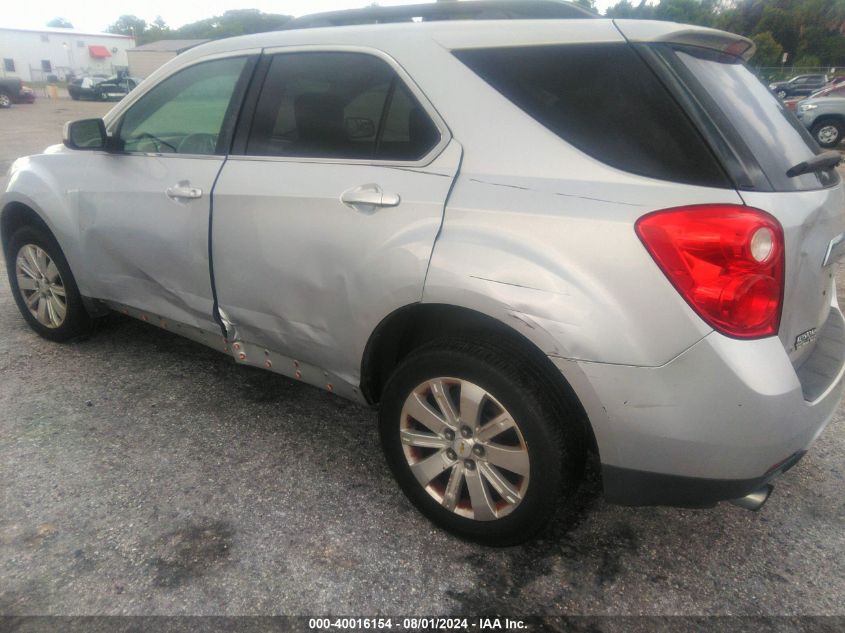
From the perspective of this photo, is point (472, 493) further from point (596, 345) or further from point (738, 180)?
point (738, 180)

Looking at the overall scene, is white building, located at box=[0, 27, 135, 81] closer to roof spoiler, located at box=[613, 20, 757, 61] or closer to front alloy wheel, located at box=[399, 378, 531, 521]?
front alloy wheel, located at box=[399, 378, 531, 521]

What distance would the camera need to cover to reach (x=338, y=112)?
8.25 feet

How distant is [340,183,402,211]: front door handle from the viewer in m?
2.21

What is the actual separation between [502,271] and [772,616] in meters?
1.37

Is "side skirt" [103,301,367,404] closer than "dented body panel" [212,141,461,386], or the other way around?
"dented body panel" [212,141,461,386]

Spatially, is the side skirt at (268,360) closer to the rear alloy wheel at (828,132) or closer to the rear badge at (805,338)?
the rear badge at (805,338)

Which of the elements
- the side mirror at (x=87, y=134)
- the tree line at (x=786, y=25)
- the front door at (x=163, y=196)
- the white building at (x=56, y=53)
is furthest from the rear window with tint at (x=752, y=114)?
the white building at (x=56, y=53)

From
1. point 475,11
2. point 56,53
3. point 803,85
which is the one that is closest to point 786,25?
point 803,85

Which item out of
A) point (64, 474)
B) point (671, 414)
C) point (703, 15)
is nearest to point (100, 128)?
point (64, 474)

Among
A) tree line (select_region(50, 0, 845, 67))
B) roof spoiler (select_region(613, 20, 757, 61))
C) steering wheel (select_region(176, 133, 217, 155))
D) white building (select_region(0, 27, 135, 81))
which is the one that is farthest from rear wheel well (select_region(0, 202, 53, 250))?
white building (select_region(0, 27, 135, 81))

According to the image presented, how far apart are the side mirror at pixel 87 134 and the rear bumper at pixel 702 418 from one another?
2632 millimetres

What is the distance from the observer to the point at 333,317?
242cm

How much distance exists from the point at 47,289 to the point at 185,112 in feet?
4.85

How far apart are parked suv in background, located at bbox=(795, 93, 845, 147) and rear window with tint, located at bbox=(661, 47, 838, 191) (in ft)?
48.3
